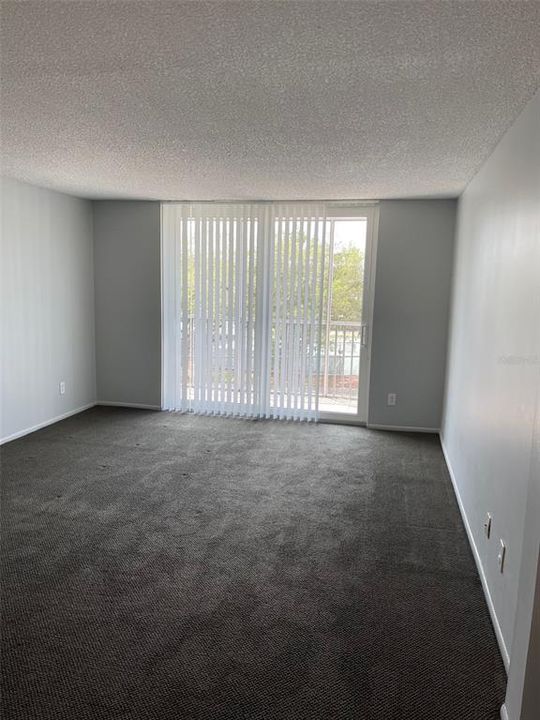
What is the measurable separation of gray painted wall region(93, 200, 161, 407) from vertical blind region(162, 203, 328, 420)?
17 cm

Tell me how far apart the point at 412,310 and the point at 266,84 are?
128 inches

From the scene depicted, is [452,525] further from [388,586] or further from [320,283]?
[320,283]

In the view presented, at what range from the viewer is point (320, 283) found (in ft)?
16.6

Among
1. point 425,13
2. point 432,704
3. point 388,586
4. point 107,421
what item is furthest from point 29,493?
point 425,13

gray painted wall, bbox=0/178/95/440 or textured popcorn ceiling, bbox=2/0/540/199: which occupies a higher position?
textured popcorn ceiling, bbox=2/0/540/199

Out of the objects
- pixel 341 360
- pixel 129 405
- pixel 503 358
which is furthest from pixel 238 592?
pixel 129 405

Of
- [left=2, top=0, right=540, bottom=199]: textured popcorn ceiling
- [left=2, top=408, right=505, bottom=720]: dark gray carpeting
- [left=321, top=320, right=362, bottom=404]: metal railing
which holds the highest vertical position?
[left=2, top=0, right=540, bottom=199]: textured popcorn ceiling

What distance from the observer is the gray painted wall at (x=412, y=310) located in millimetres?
4816

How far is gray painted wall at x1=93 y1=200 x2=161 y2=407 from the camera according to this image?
5.47 metres

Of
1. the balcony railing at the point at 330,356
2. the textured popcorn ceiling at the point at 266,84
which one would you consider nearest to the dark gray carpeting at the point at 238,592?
the balcony railing at the point at 330,356

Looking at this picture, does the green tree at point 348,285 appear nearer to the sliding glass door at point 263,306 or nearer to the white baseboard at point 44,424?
the sliding glass door at point 263,306

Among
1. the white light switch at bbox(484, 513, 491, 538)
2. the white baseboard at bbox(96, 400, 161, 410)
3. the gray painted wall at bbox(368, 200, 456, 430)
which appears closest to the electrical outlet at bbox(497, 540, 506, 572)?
the white light switch at bbox(484, 513, 491, 538)

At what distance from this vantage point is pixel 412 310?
493 centimetres

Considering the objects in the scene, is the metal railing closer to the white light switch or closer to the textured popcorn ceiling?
the textured popcorn ceiling
